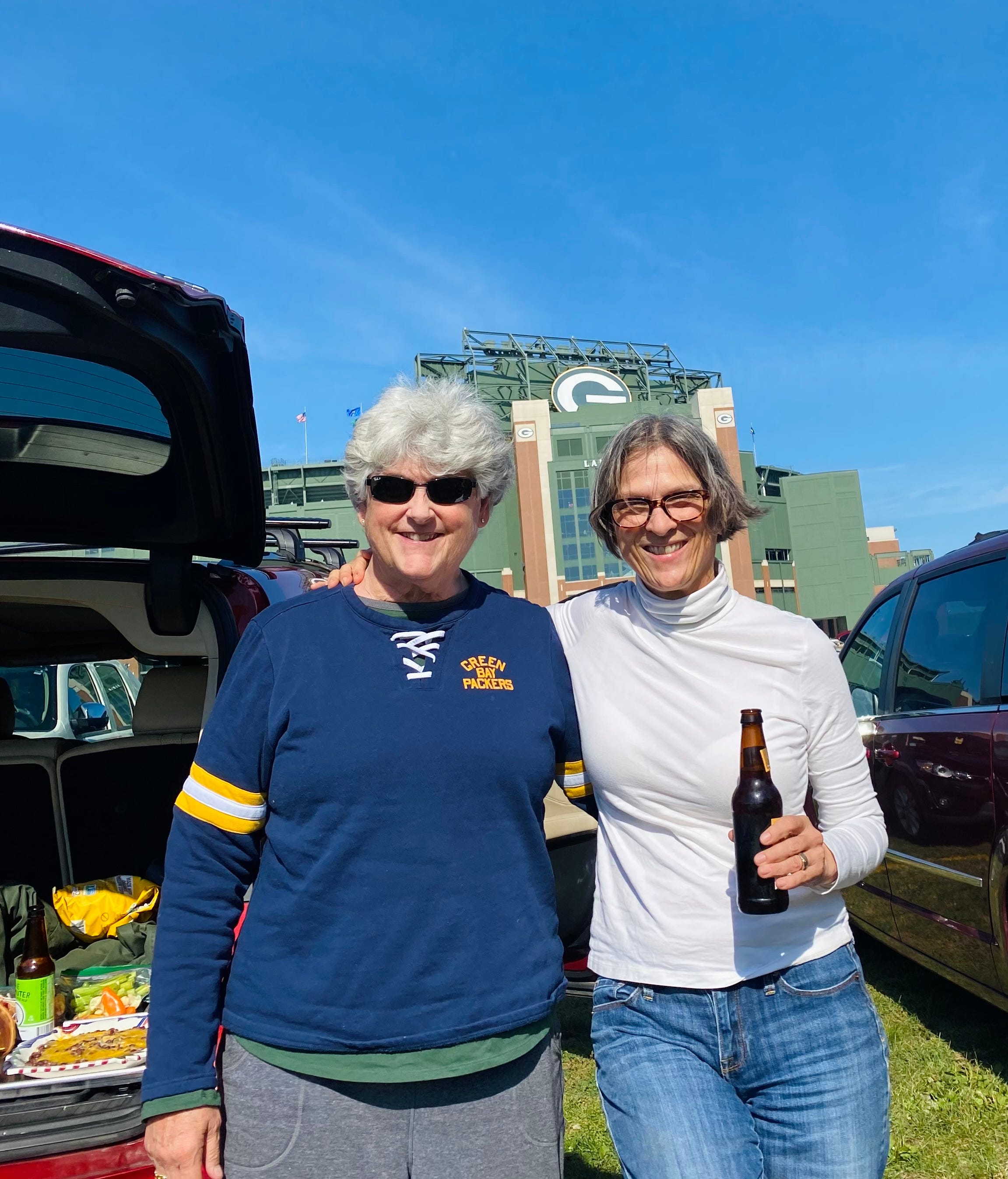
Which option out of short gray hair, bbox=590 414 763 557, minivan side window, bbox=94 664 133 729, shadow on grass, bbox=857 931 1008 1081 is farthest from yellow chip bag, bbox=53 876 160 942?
minivan side window, bbox=94 664 133 729

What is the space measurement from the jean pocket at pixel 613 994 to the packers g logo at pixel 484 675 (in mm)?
651

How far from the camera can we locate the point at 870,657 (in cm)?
517

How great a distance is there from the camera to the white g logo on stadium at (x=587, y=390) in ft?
187

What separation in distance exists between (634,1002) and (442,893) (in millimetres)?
498

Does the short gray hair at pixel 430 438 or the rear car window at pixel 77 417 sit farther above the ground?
the rear car window at pixel 77 417

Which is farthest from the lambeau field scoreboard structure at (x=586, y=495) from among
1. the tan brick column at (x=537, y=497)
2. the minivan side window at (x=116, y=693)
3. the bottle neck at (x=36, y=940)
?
the bottle neck at (x=36, y=940)

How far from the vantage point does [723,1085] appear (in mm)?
1879

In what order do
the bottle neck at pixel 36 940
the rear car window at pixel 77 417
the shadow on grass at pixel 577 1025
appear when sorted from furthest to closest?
the shadow on grass at pixel 577 1025 → the bottle neck at pixel 36 940 → the rear car window at pixel 77 417

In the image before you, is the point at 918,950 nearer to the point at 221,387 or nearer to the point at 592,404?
the point at 221,387

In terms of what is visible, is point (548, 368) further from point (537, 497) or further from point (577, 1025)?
point (577, 1025)

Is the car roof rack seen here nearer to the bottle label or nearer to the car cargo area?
the car cargo area

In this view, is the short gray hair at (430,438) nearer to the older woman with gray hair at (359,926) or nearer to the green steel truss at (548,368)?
the older woman with gray hair at (359,926)

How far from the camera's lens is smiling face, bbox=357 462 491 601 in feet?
6.44

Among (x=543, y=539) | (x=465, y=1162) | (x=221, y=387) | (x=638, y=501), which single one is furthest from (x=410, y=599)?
(x=543, y=539)
